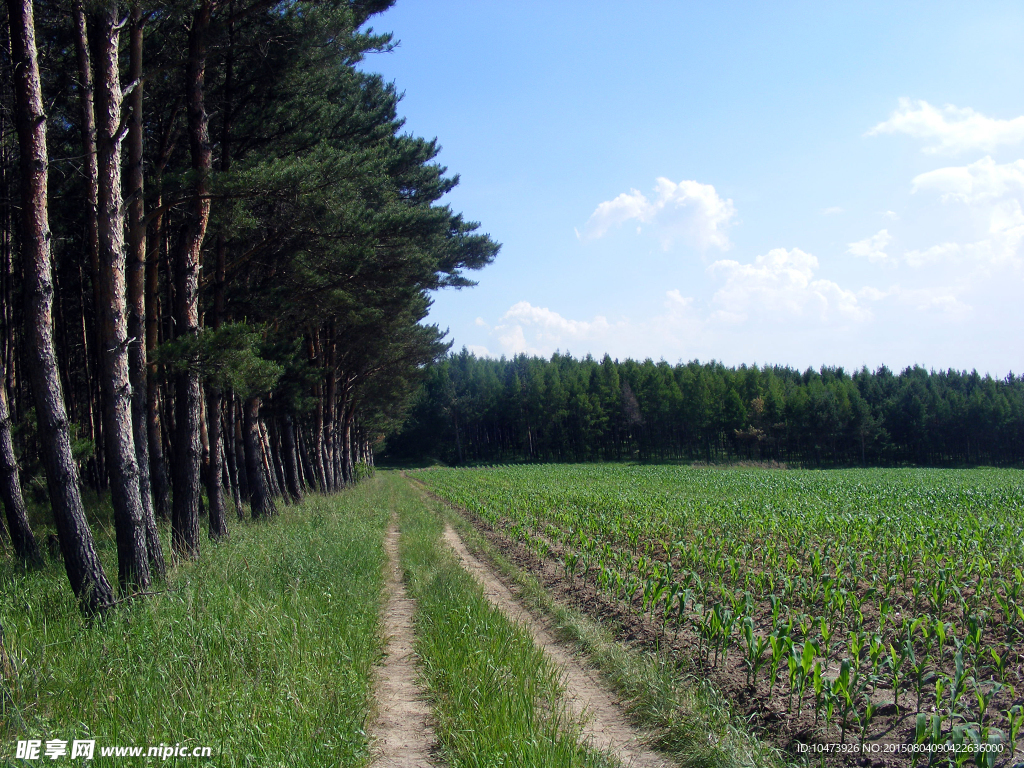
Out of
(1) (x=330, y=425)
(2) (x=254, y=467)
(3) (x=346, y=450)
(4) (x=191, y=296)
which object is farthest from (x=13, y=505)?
(3) (x=346, y=450)

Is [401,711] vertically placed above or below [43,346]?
below

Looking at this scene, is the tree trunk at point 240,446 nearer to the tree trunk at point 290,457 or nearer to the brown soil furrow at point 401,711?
the tree trunk at point 290,457

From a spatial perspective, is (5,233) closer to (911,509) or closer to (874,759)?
(874,759)

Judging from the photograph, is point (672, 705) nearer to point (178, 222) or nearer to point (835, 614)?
point (835, 614)

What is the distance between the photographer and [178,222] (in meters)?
11.6

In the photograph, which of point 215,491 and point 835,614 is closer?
point 835,614

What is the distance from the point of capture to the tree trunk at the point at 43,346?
5164mm

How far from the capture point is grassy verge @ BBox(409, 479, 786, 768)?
12.0 feet

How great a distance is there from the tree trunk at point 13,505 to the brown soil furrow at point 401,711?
17.3ft

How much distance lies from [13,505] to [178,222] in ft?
20.5

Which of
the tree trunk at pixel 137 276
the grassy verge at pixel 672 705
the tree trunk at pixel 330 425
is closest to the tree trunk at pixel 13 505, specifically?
the tree trunk at pixel 137 276

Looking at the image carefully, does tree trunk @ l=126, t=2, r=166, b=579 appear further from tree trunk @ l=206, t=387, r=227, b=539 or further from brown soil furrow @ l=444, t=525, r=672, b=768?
brown soil furrow @ l=444, t=525, r=672, b=768

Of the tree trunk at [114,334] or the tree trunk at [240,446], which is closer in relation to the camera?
the tree trunk at [114,334]

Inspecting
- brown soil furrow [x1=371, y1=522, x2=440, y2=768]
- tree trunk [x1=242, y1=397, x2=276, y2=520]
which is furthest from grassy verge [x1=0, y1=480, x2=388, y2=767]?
tree trunk [x1=242, y1=397, x2=276, y2=520]
